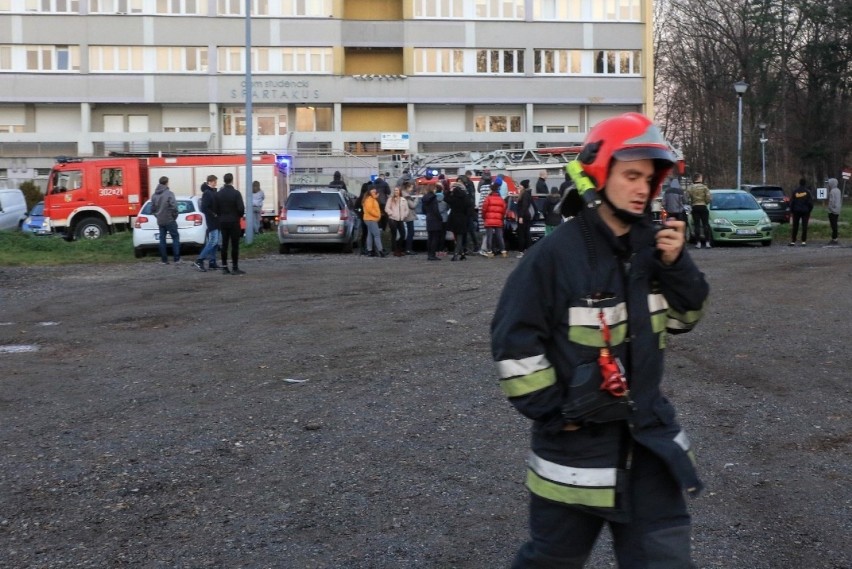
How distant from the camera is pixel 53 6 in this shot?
197 feet

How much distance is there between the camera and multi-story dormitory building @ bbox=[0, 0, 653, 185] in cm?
6003

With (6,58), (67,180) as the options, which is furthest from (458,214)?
(6,58)

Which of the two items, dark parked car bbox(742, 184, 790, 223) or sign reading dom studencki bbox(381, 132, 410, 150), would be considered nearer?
dark parked car bbox(742, 184, 790, 223)

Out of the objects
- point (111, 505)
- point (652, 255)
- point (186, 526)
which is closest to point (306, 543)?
point (186, 526)

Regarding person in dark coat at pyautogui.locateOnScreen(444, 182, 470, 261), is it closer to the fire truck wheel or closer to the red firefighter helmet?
the fire truck wheel

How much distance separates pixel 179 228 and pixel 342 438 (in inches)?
795

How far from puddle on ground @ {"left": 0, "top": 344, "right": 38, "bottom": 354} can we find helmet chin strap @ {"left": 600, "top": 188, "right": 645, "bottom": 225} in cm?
937

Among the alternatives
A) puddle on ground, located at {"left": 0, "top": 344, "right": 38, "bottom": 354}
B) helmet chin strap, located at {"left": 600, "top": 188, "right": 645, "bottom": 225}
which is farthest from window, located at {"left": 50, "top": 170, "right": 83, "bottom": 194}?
helmet chin strap, located at {"left": 600, "top": 188, "right": 645, "bottom": 225}

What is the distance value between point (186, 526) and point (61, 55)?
58927 millimetres

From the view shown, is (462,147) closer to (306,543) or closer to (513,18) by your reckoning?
(513,18)

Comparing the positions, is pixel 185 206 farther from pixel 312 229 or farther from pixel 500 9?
pixel 500 9

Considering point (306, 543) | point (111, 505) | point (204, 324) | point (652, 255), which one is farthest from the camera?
point (204, 324)

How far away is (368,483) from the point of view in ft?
20.6

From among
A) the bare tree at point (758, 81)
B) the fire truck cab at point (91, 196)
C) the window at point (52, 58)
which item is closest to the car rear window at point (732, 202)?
the fire truck cab at point (91, 196)
